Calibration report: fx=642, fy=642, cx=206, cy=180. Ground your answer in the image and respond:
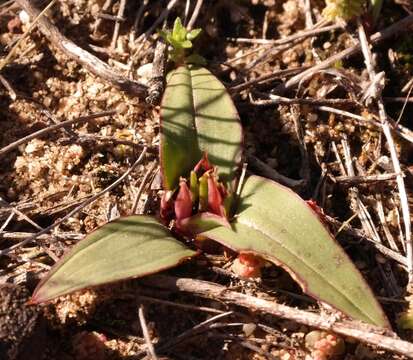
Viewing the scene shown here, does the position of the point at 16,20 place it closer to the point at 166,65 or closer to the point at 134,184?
the point at 166,65

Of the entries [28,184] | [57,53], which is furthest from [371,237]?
[57,53]

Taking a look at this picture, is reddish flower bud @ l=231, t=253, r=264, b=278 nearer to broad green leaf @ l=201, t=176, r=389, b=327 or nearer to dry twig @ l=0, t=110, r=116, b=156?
broad green leaf @ l=201, t=176, r=389, b=327

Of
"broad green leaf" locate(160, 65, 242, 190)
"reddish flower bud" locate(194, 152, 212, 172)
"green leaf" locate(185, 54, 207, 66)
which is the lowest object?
"reddish flower bud" locate(194, 152, 212, 172)

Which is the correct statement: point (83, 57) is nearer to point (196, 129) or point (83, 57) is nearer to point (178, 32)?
point (178, 32)

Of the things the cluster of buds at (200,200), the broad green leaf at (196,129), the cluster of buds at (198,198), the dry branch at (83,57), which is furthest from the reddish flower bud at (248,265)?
the dry branch at (83,57)

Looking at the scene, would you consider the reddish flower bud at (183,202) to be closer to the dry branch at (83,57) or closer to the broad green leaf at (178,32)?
the dry branch at (83,57)

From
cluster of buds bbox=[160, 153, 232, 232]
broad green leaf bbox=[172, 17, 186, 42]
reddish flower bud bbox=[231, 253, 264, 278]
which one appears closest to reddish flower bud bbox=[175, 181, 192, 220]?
cluster of buds bbox=[160, 153, 232, 232]
